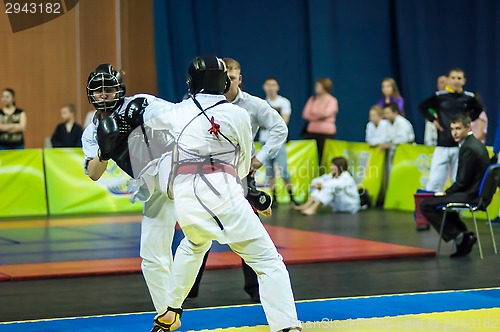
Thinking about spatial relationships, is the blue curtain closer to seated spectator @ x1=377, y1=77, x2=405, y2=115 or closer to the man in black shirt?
seated spectator @ x1=377, y1=77, x2=405, y2=115

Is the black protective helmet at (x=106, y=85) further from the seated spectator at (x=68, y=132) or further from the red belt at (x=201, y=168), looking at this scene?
the seated spectator at (x=68, y=132)

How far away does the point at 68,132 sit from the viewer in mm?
13617

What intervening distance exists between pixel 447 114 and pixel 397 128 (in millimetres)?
2755

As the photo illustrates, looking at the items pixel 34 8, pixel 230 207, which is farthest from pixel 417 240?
pixel 34 8

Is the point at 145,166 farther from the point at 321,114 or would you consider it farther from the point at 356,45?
the point at 356,45

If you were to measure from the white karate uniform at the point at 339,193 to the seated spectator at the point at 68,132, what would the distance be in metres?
3.61

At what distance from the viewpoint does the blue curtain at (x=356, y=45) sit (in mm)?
16969

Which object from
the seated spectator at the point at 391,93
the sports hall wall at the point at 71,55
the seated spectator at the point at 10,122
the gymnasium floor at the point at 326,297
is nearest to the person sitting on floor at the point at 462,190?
the gymnasium floor at the point at 326,297

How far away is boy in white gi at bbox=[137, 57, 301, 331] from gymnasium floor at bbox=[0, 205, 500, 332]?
0.65 metres

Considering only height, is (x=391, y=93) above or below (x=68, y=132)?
above

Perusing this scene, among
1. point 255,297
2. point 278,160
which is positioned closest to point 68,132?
point 278,160

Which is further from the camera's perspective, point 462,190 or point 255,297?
point 462,190

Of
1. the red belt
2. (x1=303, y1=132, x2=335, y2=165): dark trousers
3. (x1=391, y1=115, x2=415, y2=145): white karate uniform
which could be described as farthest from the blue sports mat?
(x1=303, y1=132, x2=335, y2=165): dark trousers

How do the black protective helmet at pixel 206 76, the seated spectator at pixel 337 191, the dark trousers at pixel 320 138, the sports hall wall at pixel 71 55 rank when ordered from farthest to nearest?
the dark trousers at pixel 320 138, the seated spectator at pixel 337 191, the sports hall wall at pixel 71 55, the black protective helmet at pixel 206 76
